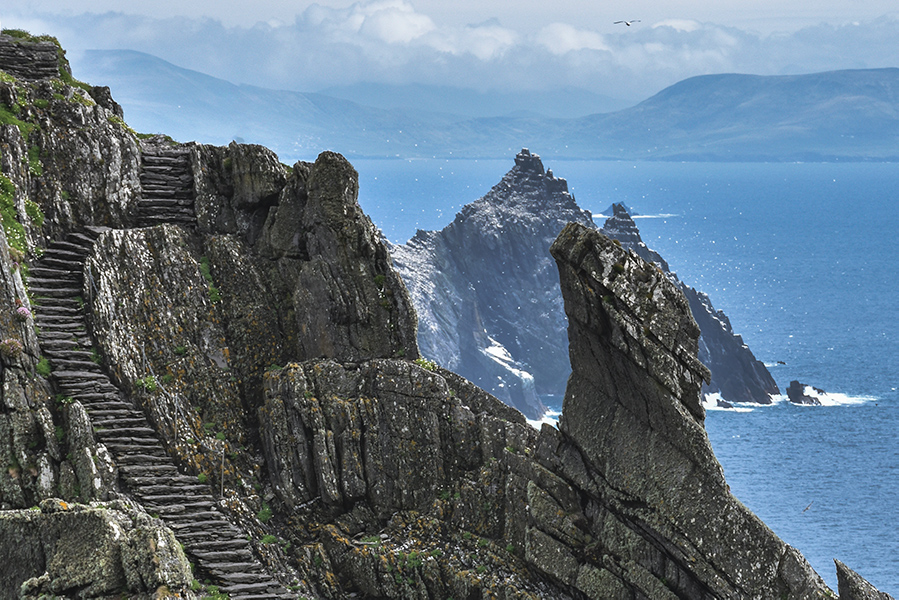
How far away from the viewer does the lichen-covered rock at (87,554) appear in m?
20.8

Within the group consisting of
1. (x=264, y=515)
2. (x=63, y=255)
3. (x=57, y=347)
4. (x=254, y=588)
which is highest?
(x=63, y=255)

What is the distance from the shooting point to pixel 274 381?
107ft

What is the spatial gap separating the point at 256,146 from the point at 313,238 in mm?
5510

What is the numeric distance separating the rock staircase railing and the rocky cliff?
83 mm

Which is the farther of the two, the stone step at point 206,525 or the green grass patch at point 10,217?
the green grass patch at point 10,217

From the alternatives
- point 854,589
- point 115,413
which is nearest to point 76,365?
point 115,413

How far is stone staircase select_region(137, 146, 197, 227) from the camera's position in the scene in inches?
1511

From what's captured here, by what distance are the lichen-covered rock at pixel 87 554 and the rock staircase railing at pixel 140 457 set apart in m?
4.60

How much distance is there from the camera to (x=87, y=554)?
21344 mm

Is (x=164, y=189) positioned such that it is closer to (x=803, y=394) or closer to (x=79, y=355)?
(x=79, y=355)

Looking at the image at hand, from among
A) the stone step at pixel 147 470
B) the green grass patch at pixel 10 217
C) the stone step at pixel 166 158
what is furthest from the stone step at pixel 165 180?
the stone step at pixel 147 470

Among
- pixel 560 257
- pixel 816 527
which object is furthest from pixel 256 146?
pixel 816 527

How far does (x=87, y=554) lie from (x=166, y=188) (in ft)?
72.3

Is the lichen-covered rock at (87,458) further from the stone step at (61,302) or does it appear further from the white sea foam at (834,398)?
the white sea foam at (834,398)
